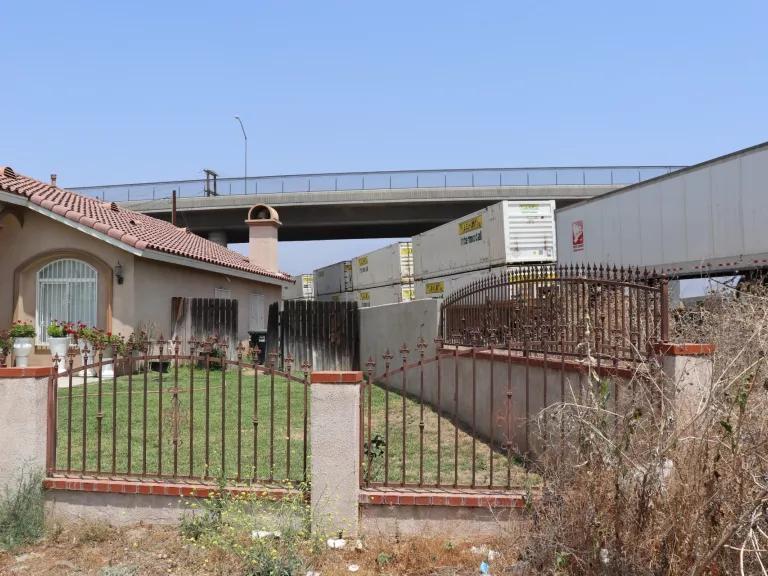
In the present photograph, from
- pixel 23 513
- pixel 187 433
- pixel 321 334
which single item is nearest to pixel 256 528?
pixel 23 513

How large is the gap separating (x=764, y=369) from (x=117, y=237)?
463 inches

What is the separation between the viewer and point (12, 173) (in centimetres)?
1453

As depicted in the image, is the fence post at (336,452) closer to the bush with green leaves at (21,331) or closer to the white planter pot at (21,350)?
the white planter pot at (21,350)

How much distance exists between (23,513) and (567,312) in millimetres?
5355

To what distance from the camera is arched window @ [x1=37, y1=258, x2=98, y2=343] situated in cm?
1362

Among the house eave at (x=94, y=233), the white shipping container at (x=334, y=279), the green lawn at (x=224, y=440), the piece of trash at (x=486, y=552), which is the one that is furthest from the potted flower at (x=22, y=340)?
the white shipping container at (x=334, y=279)

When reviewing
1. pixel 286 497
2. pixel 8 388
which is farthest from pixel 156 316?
pixel 286 497

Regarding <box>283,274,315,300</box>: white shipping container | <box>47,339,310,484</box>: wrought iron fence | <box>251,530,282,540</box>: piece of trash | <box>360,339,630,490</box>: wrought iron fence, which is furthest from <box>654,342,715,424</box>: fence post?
<box>283,274,315,300</box>: white shipping container

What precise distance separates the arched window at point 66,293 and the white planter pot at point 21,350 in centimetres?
108

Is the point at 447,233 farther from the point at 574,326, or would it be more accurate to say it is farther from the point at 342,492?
the point at 342,492

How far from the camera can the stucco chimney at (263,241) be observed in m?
22.3

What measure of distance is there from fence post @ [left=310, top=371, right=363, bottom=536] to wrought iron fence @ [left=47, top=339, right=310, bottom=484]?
210 mm

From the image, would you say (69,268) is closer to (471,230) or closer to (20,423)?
(20,423)

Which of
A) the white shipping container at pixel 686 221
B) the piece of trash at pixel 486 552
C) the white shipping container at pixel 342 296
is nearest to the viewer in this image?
the piece of trash at pixel 486 552
